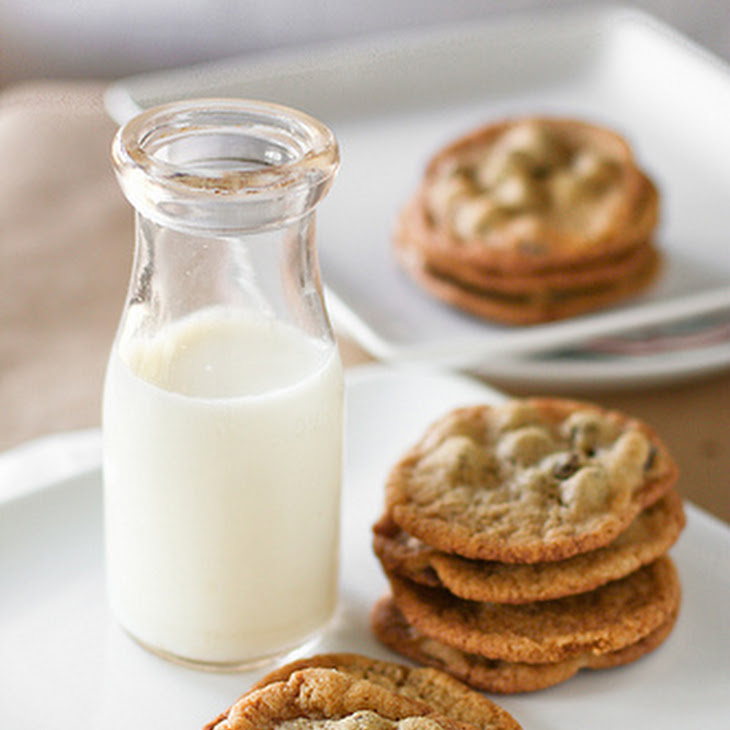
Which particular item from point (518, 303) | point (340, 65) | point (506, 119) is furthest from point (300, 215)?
point (340, 65)

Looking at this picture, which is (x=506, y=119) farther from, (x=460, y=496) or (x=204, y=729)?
(x=204, y=729)

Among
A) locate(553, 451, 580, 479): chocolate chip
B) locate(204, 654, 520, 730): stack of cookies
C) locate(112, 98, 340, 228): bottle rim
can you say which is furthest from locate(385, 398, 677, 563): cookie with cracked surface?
locate(112, 98, 340, 228): bottle rim

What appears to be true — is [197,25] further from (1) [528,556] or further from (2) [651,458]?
(1) [528,556]

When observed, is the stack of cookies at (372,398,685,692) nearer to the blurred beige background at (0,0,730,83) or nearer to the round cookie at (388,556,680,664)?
Result: the round cookie at (388,556,680,664)

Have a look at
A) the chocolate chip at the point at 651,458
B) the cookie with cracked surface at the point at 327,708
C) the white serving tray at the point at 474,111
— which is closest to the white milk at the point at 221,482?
the cookie with cracked surface at the point at 327,708

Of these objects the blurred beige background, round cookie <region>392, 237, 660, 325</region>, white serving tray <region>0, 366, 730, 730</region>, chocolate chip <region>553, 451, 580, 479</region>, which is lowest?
the blurred beige background

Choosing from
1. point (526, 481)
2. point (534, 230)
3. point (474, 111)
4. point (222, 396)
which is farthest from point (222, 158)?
point (474, 111)
